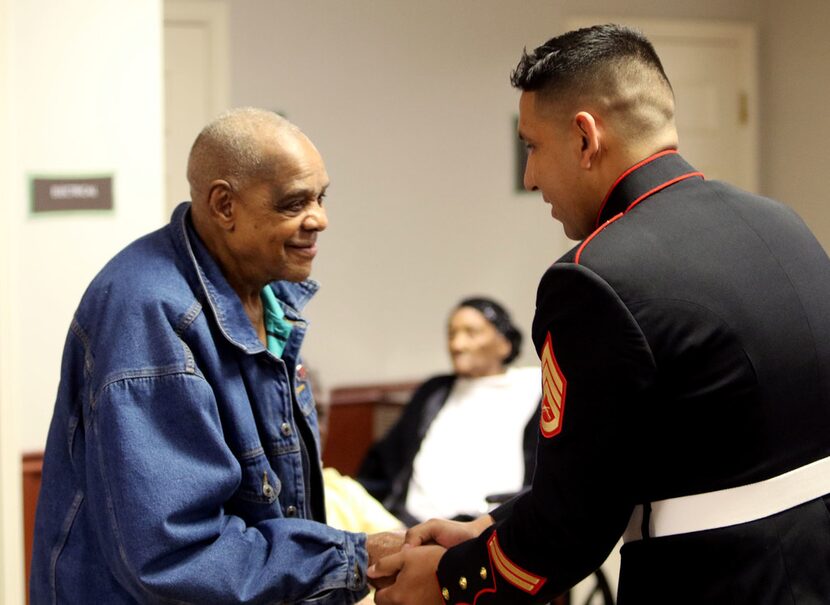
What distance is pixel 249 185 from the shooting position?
1.90 meters

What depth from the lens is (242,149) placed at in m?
1.89

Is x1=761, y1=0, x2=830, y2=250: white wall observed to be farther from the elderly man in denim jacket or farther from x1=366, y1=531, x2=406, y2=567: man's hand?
the elderly man in denim jacket

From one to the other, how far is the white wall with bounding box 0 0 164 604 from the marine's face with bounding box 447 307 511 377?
5.23 feet

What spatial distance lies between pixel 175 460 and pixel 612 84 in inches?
34.2

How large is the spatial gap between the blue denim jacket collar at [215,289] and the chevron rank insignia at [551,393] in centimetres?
49

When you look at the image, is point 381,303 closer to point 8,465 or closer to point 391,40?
point 391,40

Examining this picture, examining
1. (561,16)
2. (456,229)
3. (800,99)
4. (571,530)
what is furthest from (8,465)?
(800,99)

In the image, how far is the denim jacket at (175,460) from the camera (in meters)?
1.68

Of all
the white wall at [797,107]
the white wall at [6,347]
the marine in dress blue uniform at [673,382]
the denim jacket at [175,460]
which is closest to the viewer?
the marine in dress blue uniform at [673,382]

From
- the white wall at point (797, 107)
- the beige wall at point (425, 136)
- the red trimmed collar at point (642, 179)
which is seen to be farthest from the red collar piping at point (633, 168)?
the white wall at point (797, 107)

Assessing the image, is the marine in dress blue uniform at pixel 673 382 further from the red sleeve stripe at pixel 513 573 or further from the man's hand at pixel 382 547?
the man's hand at pixel 382 547

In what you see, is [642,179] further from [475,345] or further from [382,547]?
[475,345]

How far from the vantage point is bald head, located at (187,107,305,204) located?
74.5 inches

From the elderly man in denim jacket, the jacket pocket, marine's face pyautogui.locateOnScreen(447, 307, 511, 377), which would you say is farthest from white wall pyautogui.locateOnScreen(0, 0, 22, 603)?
marine's face pyautogui.locateOnScreen(447, 307, 511, 377)
